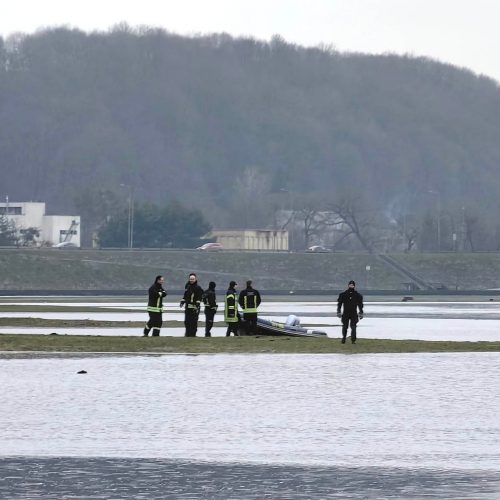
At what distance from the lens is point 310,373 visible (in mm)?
34250

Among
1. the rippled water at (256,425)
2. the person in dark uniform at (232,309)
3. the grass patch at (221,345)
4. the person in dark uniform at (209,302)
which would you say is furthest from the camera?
the person in dark uniform at (232,309)

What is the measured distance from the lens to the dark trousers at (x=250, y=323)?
4590 centimetres

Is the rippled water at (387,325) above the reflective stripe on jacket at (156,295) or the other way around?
the other way around

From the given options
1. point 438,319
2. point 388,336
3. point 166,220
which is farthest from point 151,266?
point 388,336

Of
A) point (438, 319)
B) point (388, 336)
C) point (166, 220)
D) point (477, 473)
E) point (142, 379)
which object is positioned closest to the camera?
point (477, 473)

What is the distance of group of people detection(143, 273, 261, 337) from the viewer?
43.0 m

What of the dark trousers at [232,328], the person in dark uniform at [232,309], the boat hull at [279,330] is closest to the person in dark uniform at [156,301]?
the person in dark uniform at [232,309]

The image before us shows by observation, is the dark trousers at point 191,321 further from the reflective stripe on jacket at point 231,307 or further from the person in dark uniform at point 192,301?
the reflective stripe on jacket at point 231,307

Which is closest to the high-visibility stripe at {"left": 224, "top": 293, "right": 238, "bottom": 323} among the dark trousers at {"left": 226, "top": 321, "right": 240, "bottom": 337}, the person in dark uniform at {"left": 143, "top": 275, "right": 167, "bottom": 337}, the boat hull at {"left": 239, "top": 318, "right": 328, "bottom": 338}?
the dark trousers at {"left": 226, "top": 321, "right": 240, "bottom": 337}

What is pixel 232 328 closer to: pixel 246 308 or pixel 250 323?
pixel 250 323

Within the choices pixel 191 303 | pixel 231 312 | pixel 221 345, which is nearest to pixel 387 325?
pixel 231 312

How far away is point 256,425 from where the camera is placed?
77.6 feet

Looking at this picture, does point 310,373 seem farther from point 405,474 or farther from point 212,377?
point 405,474

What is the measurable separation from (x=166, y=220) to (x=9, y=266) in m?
48.1
